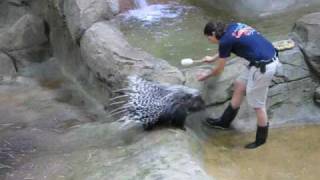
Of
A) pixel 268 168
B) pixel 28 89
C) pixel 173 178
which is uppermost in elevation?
pixel 173 178

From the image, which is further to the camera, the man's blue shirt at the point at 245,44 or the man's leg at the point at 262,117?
the man's leg at the point at 262,117

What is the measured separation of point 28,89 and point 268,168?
303cm

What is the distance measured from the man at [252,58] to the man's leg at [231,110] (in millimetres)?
33

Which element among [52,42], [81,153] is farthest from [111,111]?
[52,42]

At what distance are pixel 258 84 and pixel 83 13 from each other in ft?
6.76

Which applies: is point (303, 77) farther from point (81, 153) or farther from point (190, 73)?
point (81, 153)

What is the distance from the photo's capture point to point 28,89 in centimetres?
642

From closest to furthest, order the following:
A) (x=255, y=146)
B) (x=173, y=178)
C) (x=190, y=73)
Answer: (x=173, y=178)
(x=255, y=146)
(x=190, y=73)

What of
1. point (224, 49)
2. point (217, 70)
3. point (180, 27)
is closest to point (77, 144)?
point (217, 70)

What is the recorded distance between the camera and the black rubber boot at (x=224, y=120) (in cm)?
492

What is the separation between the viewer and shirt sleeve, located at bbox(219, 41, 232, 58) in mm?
4617

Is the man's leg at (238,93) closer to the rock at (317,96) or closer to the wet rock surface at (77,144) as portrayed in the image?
the wet rock surface at (77,144)

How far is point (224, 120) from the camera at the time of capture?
195 inches

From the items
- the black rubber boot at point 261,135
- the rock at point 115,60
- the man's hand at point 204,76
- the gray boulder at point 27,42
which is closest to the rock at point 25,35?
the gray boulder at point 27,42
